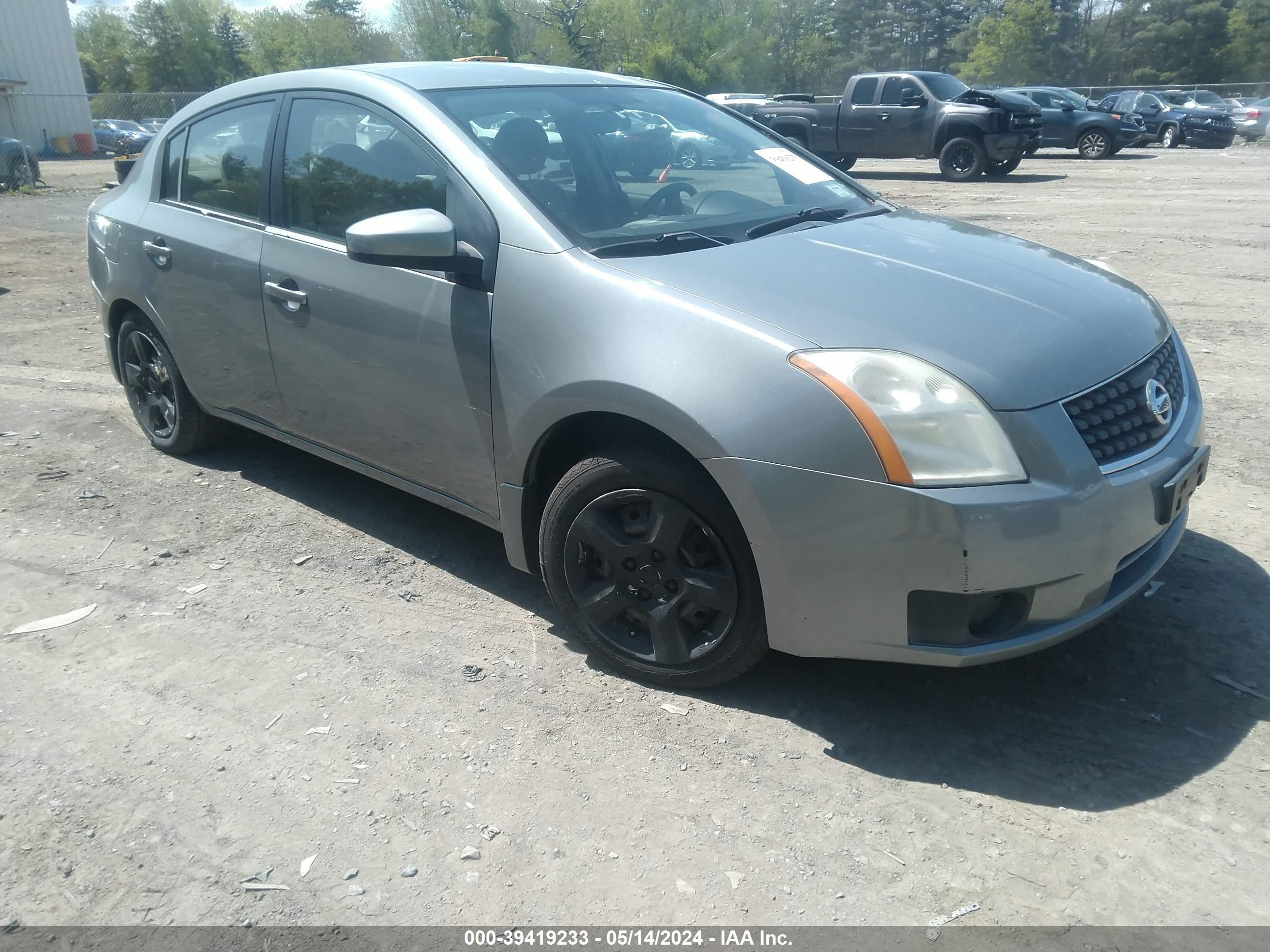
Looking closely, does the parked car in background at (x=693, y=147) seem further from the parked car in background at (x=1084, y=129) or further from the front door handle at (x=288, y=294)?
the parked car in background at (x=1084, y=129)

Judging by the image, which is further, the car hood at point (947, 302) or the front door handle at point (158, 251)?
the front door handle at point (158, 251)

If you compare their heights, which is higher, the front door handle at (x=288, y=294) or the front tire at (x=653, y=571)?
the front door handle at (x=288, y=294)

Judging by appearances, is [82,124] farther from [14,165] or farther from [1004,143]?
[1004,143]

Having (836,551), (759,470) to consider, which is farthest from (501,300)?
(836,551)

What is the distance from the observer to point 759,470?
8.61ft

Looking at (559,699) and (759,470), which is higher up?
(759,470)

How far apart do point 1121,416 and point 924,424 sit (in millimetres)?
637

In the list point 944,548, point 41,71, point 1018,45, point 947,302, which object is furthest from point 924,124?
point 1018,45

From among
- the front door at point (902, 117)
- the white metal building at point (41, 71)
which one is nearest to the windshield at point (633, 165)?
the front door at point (902, 117)

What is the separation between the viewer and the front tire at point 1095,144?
24.1m

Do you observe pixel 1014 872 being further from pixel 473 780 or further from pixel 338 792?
pixel 338 792

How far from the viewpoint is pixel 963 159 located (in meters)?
19.3

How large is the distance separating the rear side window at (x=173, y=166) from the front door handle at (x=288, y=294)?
1.08 meters

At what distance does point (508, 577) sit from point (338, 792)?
131cm
